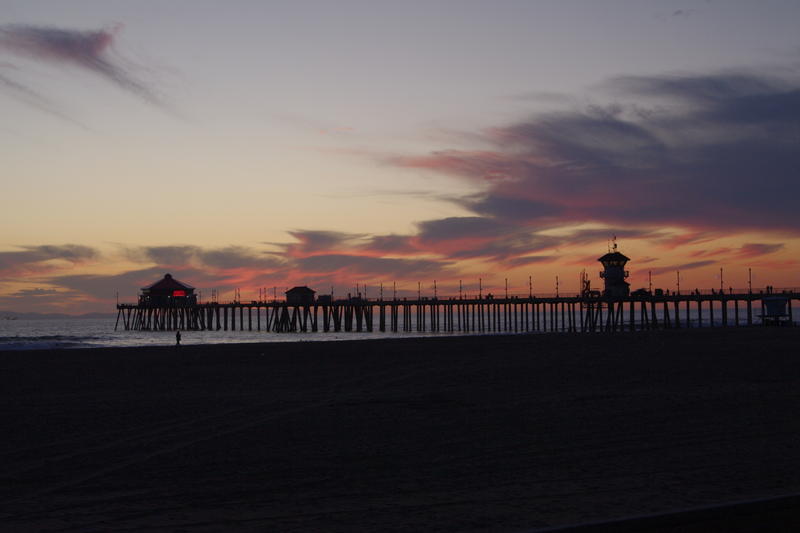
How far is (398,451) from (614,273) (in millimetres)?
77802

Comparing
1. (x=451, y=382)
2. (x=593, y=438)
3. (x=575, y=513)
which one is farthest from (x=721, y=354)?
(x=575, y=513)

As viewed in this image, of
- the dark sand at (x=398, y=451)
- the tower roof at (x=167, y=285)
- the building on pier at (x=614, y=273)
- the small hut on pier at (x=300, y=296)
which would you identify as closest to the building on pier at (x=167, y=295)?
the tower roof at (x=167, y=285)

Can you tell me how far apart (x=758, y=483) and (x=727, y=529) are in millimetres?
2866

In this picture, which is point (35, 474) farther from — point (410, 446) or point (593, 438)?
point (593, 438)

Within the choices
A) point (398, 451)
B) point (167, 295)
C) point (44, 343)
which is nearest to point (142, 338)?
point (44, 343)

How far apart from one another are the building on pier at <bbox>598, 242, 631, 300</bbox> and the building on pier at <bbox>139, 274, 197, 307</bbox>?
6466cm

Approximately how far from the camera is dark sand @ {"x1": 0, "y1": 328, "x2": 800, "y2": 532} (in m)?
6.49

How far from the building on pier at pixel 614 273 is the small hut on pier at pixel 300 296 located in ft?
133

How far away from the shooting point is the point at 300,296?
106125 mm

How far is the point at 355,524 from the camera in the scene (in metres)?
6.08

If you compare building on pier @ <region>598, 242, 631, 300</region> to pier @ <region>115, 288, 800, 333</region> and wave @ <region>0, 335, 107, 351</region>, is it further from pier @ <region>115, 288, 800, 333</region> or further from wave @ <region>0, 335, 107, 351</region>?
wave @ <region>0, 335, 107, 351</region>

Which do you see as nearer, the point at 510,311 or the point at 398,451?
the point at 398,451

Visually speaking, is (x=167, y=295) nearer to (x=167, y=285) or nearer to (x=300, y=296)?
(x=167, y=285)

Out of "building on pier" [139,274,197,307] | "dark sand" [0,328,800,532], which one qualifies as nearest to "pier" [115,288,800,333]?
"building on pier" [139,274,197,307]
